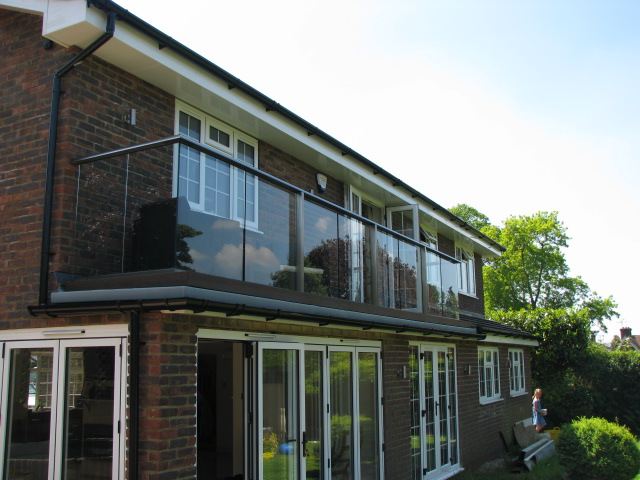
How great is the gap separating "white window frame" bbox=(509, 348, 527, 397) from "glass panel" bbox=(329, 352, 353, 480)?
34.8 feet

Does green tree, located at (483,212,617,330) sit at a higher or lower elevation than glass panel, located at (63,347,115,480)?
higher

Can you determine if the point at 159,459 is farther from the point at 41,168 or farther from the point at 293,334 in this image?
the point at 41,168

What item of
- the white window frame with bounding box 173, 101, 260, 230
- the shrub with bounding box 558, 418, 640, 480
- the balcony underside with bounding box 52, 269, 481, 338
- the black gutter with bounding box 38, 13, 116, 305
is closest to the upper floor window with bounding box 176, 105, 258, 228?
the white window frame with bounding box 173, 101, 260, 230

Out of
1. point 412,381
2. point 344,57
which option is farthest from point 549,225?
point 344,57

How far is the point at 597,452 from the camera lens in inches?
478

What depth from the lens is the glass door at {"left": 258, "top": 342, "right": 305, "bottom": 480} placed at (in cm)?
708

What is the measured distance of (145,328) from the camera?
5.72 metres

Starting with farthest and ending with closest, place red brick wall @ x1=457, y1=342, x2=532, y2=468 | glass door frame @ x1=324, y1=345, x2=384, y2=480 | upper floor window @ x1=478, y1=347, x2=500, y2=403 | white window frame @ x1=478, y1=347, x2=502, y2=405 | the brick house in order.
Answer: upper floor window @ x1=478, y1=347, x2=500, y2=403 → white window frame @ x1=478, y1=347, x2=502, y2=405 → red brick wall @ x1=457, y1=342, x2=532, y2=468 → glass door frame @ x1=324, y1=345, x2=384, y2=480 → the brick house

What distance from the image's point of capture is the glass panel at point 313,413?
805 cm

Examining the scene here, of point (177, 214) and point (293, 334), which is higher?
point (177, 214)

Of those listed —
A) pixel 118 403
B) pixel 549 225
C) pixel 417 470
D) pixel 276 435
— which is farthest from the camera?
pixel 549 225

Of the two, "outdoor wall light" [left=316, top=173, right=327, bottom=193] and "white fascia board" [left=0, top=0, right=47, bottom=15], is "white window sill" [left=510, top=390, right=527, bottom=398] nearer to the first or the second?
"outdoor wall light" [left=316, top=173, right=327, bottom=193]

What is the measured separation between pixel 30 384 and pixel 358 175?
22.4ft

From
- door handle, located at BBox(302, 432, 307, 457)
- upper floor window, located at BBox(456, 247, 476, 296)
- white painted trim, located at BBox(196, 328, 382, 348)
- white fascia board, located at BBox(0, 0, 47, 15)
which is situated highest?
white fascia board, located at BBox(0, 0, 47, 15)
